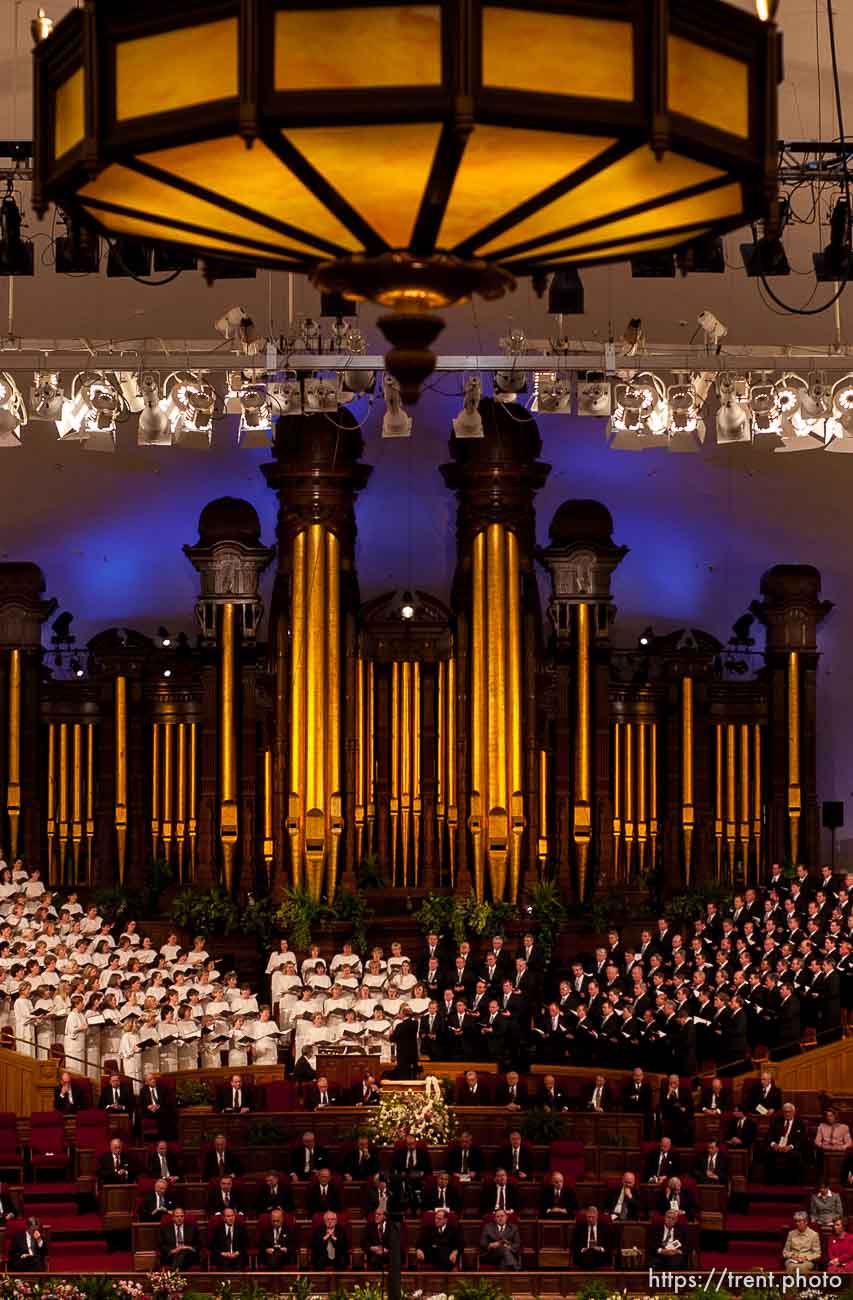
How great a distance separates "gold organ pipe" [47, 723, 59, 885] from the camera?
44.7 feet

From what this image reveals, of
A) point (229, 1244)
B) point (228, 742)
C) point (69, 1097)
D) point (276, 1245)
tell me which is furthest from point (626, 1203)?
point (228, 742)

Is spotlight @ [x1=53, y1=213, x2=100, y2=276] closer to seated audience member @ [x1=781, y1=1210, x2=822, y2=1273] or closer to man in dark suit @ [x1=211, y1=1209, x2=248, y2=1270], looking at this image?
man in dark suit @ [x1=211, y1=1209, x2=248, y2=1270]

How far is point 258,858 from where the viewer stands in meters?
13.6

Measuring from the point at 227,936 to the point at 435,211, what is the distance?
1097 centimetres

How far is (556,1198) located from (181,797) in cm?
503

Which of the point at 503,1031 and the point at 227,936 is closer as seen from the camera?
the point at 503,1031

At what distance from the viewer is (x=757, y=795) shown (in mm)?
13742

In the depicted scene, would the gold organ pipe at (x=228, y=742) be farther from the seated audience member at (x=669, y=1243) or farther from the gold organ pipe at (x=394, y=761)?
the seated audience member at (x=669, y=1243)

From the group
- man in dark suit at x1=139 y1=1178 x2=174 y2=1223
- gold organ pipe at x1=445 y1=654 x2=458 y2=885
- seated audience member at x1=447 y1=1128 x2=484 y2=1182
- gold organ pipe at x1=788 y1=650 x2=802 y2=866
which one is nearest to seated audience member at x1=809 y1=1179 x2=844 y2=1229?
seated audience member at x1=447 y1=1128 x2=484 y2=1182

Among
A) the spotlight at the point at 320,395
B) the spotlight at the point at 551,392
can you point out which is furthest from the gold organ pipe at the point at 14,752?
the spotlight at the point at 551,392

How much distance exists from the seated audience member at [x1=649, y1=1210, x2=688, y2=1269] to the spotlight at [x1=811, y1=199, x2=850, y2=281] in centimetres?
416

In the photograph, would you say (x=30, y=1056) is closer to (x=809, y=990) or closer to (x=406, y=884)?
(x=406, y=884)

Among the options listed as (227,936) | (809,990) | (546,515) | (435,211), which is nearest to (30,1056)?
(227,936)

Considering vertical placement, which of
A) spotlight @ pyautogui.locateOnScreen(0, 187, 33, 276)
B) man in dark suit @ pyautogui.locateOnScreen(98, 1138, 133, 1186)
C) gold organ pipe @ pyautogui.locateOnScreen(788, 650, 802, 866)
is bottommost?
man in dark suit @ pyautogui.locateOnScreen(98, 1138, 133, 1186)
